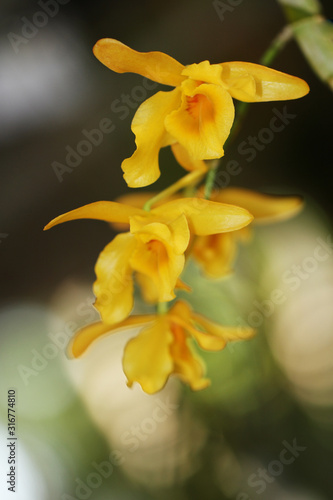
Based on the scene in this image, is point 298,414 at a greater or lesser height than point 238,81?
lesser

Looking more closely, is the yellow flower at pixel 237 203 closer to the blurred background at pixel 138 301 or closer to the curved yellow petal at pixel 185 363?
the curved yellow petal at pixel 185 363

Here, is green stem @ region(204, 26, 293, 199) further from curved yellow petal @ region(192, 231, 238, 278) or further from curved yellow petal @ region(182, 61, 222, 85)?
curved yellow petal @ region(192, 231, 238, 278)

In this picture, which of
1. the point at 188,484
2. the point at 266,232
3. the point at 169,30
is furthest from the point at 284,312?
the point at 169,30

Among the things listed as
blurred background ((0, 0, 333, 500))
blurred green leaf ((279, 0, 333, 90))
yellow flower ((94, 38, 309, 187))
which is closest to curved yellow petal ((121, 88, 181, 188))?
yellow flower ((94, 38, 309, 187))

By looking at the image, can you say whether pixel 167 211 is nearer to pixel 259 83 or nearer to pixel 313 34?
pixel 259 83

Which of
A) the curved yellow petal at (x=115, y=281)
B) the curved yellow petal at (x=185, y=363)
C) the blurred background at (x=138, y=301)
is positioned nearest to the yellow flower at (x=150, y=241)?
the curved yellow petal at (x=115, y=281)

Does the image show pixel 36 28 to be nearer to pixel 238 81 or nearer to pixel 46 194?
pixel 46 194
